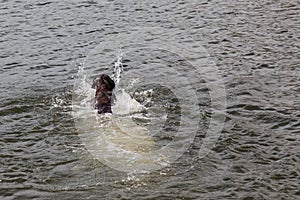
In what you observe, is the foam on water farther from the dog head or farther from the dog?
the dog head

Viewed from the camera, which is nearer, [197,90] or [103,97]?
[103,97]

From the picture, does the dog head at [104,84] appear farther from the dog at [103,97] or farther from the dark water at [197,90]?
the dark water at [197,90]

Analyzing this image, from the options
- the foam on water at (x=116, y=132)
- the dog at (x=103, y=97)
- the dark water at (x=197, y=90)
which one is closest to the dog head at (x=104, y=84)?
the dog at (x=103, y=97)

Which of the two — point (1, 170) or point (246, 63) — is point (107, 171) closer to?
point (1, 170)

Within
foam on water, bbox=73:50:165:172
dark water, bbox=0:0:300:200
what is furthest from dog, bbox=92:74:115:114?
dark water, bbox=0:0:300:200

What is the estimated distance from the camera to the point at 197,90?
1184 cm

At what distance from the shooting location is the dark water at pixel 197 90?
8297 millimetres

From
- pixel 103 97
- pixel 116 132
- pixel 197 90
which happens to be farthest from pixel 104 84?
pixel 197 90

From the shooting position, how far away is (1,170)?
8.83m

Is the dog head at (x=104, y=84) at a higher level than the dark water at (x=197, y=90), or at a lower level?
higher

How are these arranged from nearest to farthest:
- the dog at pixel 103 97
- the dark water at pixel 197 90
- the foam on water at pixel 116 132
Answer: the dark water at pixel 197 90, the foam on water at pixel 116 132, the dog at pixel 103 97

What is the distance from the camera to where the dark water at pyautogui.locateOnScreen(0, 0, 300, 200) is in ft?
27.2

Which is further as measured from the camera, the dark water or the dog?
the dog

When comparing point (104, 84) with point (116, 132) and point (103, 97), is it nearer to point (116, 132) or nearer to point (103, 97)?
point (103, 97)
